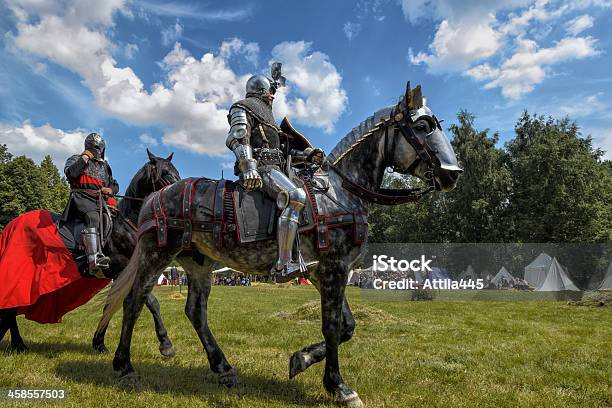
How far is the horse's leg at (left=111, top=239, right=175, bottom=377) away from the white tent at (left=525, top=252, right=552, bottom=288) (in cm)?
2626

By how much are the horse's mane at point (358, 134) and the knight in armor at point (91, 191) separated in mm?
4137

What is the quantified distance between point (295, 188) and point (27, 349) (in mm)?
5699

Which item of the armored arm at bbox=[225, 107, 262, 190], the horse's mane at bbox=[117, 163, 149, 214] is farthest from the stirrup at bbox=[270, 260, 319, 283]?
the horse's mane at bbox=[117, 163, 149, 214]

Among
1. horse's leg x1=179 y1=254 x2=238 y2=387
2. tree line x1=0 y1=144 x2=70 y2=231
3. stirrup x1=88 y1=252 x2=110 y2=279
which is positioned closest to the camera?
horse's leg x1=179 y1=254 x2=238 y2=387

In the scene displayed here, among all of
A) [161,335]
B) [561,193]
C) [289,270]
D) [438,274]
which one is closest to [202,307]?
[161,335]

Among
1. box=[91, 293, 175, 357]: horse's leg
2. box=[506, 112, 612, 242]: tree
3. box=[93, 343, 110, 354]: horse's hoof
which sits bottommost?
box=[93, 343, 110, 354]: horse's hoof

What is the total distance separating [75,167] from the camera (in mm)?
7375

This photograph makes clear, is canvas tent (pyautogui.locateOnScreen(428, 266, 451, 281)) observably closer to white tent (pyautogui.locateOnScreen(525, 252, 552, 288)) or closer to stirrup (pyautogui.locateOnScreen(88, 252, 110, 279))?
white tent (pyautogui.locateOnScreen(525, 252, 552, 288))

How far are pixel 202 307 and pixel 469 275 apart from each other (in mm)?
24070

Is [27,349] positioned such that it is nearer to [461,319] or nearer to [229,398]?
[229,398]

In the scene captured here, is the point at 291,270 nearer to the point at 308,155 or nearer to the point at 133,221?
the point at 308,155

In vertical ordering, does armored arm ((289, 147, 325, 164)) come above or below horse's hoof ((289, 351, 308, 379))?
above

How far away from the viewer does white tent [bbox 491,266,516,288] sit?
2650 centimetres

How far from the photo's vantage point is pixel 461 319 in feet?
45.8
